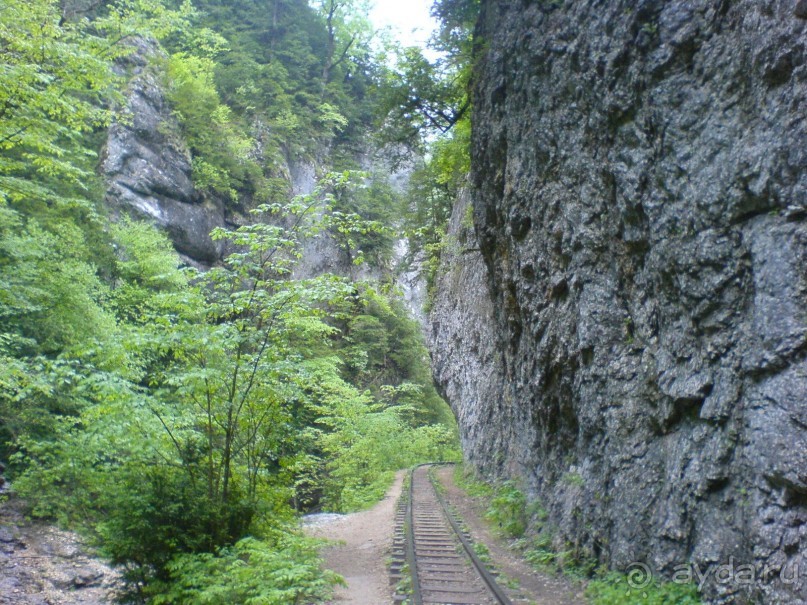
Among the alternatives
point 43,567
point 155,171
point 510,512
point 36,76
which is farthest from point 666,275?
point 155,171

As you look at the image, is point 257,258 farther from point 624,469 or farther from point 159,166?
point 159,166

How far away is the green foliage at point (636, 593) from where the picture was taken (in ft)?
16.1

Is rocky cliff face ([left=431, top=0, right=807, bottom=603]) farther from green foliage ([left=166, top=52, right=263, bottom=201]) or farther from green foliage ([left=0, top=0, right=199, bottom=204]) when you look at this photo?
green foliage ([left=166, top=52, right=263, bottom=201])

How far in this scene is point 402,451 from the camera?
22.7 metres

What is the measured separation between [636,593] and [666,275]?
3.33m

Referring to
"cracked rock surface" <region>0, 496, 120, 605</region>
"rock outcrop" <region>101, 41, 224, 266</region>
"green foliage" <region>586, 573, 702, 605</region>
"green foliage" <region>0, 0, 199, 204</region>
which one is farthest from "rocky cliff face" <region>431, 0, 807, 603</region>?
"rock outcrop" <region>101, 41, 224, 266</region>

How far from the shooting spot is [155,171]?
74.9 feet

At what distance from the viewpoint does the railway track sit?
6.10 m

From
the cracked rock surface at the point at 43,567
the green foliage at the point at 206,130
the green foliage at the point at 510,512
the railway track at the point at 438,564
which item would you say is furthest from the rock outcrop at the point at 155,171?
the green foliage at the point at 510,512

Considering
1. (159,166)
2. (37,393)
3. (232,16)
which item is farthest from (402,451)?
(232,16)

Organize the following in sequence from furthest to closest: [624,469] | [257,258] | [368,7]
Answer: [368,7] → [257,258] → [624,469]

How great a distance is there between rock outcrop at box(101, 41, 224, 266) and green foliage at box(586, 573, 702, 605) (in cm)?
2123

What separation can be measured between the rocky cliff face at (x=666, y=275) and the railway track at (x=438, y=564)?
1463mm

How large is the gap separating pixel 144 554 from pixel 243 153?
938 inches
